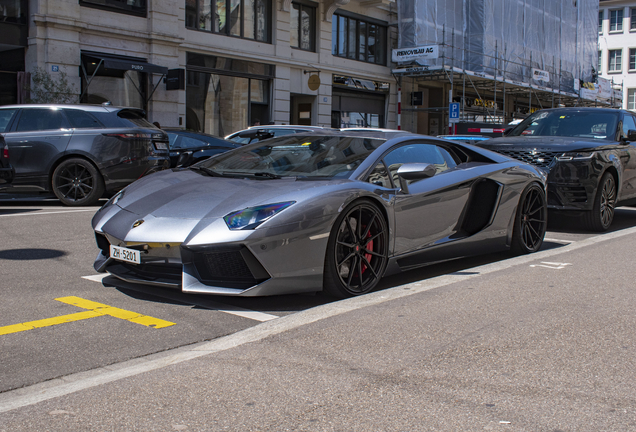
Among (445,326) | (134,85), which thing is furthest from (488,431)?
(134,85)

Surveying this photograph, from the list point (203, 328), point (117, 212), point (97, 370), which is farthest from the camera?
point (117, 212)

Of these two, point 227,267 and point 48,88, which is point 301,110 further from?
point 227,267

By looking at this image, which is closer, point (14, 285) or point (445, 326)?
point (445, 326)

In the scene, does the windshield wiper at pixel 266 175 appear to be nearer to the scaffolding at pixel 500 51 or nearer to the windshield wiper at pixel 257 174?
the windshield wiper at pixel 257 174

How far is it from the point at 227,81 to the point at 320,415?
21.4 metres

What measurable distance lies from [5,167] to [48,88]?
27.4ft

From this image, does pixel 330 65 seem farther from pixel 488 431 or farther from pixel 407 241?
pixel 488 431

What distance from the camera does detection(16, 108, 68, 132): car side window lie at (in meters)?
10.7

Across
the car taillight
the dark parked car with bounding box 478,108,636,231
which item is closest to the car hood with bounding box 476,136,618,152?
the dark parked car with bounding box 478,108,636,231

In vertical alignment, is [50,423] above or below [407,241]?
below

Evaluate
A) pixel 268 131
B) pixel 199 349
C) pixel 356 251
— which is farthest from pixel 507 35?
pixel 199 349

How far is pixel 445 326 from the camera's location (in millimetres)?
4004

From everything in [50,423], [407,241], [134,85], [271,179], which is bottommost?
[50,423]

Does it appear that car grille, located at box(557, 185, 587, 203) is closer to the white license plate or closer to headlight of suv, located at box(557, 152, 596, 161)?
headlight of suv, located at box(557, 152, 596, 161)
